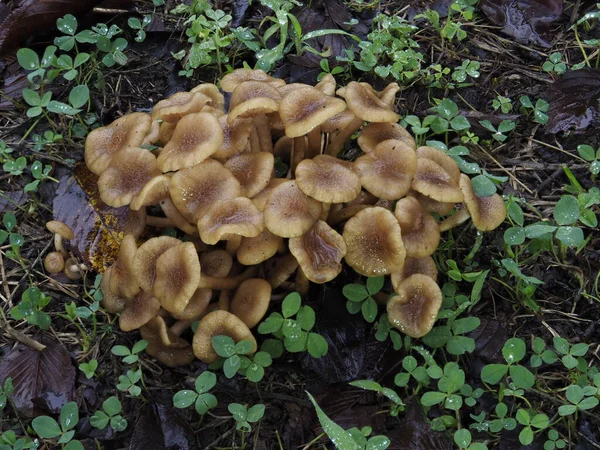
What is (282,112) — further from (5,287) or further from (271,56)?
(5,287)

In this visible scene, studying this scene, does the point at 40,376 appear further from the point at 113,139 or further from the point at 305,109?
the point at 305,109

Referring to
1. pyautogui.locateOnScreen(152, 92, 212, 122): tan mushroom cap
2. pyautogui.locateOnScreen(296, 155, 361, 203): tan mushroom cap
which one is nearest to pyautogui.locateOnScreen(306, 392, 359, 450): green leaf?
pyautogui.locateOnScreen(296, 155, 361, 203): tan mushroom cap

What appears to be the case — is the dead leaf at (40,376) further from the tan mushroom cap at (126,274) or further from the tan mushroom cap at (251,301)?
the tan mushroom cap at (251,301)

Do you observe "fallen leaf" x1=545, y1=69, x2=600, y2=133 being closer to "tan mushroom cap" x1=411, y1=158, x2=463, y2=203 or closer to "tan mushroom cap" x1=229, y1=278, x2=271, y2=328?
"tan mushroom cap" x1=411, y1=158, x2=463, y2=203

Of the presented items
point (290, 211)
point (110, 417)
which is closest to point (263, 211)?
point (290, 211)

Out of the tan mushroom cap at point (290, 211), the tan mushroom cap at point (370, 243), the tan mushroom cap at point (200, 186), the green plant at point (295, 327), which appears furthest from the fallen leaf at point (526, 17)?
the green plant at point (295, 327)

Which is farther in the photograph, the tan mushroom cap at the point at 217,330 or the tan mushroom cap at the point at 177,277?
the tan mushroom cap at the point at 217,330
